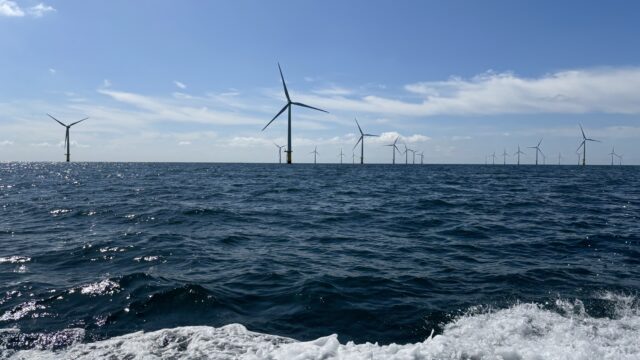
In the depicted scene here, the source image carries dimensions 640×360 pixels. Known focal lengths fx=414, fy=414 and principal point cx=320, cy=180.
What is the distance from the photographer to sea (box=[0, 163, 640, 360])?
28.4 ft

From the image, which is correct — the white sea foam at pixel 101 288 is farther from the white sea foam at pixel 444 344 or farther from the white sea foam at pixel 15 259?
the white sea foam at pixel 15 259

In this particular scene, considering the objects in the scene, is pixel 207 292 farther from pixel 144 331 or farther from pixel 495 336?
pixel 495 336

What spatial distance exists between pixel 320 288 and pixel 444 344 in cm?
489

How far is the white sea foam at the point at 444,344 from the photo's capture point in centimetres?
793

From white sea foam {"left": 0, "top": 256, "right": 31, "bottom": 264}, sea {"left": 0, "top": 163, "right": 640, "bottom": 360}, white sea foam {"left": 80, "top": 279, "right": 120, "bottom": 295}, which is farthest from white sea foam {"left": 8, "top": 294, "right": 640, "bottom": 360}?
white sea foam {"left": 0, "top": 256, "right": 31, "bottom": 264}

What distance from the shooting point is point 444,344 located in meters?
8.31

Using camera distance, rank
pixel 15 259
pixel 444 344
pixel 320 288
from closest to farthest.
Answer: pixel 444 344 < pixel 320 288 < pixel 15 259

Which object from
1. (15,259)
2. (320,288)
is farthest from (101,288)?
(320,288)

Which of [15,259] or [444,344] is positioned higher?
[444,344]

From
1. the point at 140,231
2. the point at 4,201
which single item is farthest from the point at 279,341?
the point at 4,201

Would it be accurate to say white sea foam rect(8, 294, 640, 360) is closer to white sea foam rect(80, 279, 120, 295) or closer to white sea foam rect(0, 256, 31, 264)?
white sea foam rect(80, 279, 120, 295)

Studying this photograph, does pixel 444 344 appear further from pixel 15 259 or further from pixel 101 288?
pixel 15 259

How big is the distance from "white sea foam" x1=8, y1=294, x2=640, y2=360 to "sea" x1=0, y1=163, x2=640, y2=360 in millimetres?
43

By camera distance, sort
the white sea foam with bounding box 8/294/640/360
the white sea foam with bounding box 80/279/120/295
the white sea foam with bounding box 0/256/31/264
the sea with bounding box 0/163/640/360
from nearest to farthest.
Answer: the white sea foam with bounding box 8/294/640/360, the sea with bounding box 0/163/640/360, the white sea foam with bounding box 80/279/120/295, the white sea foam with bounding box 0/256/31/264
